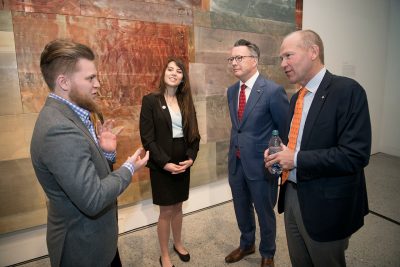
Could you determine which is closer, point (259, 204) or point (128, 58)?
point (259, 204)

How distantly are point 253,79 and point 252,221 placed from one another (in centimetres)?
121

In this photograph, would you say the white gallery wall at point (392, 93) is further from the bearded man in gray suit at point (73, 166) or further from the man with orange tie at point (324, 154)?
the bearded man in gray suit at point (73, 166)

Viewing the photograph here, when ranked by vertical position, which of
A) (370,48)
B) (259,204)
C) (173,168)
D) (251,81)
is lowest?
(259,204)

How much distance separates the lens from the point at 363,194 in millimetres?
1457

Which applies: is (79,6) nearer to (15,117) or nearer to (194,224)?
(15,117)

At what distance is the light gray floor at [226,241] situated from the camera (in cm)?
237

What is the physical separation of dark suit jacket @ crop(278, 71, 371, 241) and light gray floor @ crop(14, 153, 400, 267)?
43.7 inches

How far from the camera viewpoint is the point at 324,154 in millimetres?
1340

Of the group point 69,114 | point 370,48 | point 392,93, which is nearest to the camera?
point 69,114

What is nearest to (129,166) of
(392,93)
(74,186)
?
(74,186)

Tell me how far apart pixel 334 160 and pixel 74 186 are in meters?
1.15

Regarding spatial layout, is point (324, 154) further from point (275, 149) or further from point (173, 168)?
point (173, 168)

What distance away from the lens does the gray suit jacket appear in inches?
40.4

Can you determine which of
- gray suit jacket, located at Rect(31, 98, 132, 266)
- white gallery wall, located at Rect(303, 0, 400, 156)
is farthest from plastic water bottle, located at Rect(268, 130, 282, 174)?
white gallery wall, located at Rect(303, 0, 400, 156)
